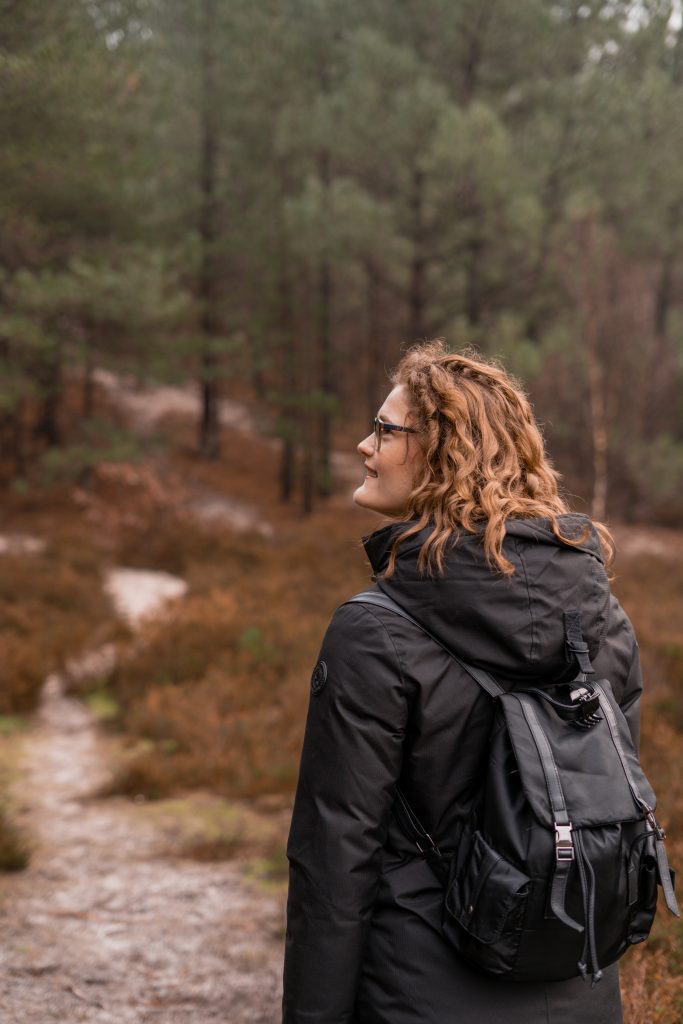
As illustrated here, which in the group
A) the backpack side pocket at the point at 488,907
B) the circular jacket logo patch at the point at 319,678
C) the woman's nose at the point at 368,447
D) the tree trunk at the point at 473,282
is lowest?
the backpack side pocket at the point at 488,907

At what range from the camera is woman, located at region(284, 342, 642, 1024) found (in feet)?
5.53

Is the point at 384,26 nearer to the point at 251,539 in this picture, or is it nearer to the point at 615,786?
the point at 251,539

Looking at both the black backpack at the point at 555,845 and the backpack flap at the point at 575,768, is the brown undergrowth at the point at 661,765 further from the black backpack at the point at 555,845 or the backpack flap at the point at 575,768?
the backpack flap at the point at 575,768

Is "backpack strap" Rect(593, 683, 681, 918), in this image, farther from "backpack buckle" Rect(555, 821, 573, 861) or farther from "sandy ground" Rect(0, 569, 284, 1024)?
"sandy ground" Rect(0, 569, 284, 1024)

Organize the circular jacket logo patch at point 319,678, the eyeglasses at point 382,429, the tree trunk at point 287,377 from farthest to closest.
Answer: the tree trunk at point 287,377
the eyeglasses at point 382,429
the circular jacket logo patch at point 319,678

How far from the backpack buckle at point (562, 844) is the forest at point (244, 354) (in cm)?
149

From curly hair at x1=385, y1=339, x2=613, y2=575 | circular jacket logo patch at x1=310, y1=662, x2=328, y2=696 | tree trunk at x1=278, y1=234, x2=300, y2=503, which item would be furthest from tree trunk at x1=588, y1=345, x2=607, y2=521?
circular jacket logo patch at x1=310, y1=662, x2=328, y2=696

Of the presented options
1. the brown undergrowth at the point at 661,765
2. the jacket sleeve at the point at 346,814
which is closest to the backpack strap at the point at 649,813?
the jacket sleeve at the point at 346,814

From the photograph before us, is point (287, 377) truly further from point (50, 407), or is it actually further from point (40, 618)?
point (40, 618)

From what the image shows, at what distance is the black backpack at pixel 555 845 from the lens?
60.9 inches

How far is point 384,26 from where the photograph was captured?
15.0 m

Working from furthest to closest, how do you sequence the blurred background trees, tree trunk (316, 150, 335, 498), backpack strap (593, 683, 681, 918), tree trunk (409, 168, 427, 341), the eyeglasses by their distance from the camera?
tree trunk (316, 150, 335, 498)
tree trunk (409, 168, 427, 341)
the blurred background trees
the eyeglasses
backpack strap (593, 683, 681, 918)

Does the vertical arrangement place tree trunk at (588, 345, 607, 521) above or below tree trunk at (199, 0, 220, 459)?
below

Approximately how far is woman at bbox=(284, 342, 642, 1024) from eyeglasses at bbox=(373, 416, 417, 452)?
23 cm
